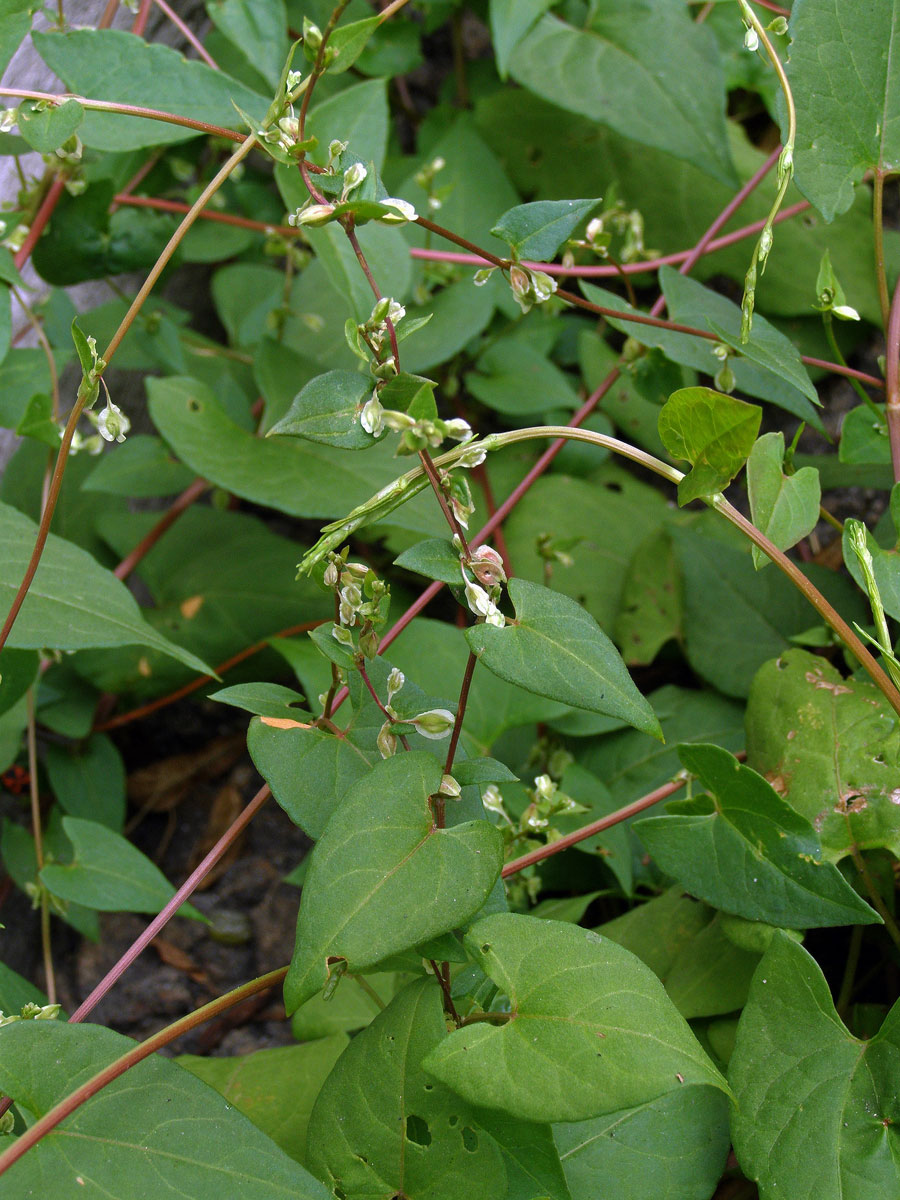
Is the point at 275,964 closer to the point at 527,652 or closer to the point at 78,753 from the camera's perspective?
the point at 78,753

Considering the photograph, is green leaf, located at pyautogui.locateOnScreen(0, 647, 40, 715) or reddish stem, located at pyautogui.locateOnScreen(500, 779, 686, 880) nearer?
reddish stem, located at pyautogui.locateOnScreen(500, 779, 686, 880)

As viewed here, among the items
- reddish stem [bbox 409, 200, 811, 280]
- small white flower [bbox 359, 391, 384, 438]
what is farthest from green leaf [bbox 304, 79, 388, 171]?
small white flower [bbox 359, 391, 384, 438]

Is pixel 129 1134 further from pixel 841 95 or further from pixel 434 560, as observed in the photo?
pixel 841 95

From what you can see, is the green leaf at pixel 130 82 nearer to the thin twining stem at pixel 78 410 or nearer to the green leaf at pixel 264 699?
the thin twining stem at pixel 78 410

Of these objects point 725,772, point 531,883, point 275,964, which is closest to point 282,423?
point 725,772

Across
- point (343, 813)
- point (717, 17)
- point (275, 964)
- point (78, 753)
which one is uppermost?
point (717, 17)

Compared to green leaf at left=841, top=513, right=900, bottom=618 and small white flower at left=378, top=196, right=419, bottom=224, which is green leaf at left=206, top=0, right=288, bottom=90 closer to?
small white flower at left=378, top=196, right=419, bottom=224

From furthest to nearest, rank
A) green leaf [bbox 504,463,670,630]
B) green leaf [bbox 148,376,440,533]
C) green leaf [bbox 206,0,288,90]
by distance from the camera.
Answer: green leaf [bbox 504,463,670,630], green leaf [bbox 206,0,288,90], green leaf [bbox 148,376,440,533]
